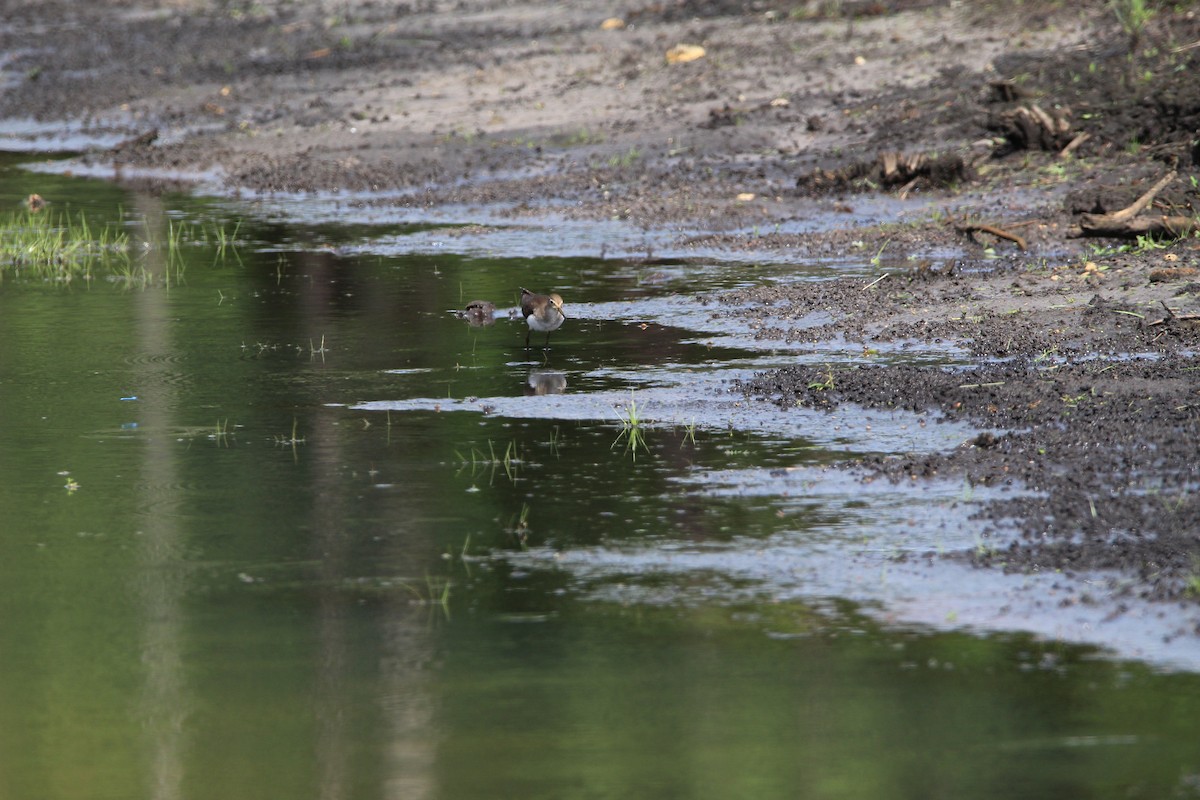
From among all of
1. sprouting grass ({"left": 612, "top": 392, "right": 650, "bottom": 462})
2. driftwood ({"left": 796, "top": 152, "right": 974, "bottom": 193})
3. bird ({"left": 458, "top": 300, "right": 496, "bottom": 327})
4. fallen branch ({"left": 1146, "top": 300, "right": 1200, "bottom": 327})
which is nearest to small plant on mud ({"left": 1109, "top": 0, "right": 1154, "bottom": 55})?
driftwood ({"left": 796, "top": 152, "right": 974, "bottom": 193})

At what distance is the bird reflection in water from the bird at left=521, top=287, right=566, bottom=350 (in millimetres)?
397

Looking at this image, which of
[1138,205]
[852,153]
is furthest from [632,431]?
[852,153]

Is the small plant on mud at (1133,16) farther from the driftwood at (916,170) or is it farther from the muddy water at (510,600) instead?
the muddy water at (510,600)

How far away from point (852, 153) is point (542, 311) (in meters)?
7.31

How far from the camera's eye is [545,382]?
31.7 ft

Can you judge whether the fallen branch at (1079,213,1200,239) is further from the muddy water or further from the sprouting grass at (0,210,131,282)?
the sprouting grass at (0,210,131,282)

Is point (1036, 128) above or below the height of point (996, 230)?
above

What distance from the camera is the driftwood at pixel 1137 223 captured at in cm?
1196

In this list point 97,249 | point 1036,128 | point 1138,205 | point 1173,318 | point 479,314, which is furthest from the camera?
point 1036,128

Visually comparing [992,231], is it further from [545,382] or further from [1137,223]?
[545,382]

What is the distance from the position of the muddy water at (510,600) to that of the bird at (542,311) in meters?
0.23

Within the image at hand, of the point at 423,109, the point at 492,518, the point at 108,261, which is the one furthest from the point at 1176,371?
the point at 423,109

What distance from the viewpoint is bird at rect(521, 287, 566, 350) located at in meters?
10.2

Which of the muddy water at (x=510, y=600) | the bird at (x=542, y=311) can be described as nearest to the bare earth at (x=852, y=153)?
the muddy water at (x=510, y=600)
